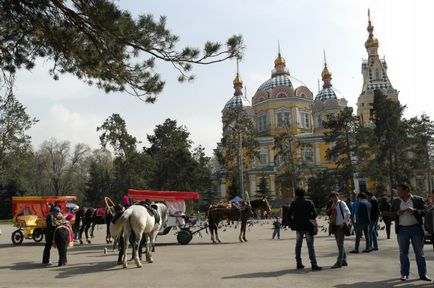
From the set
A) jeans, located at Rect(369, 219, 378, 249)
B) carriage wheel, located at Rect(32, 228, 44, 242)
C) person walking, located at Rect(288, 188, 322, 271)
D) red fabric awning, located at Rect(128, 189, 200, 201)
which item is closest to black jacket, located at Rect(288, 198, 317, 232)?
person walking, located at Rect(288, 188, 322, 271)

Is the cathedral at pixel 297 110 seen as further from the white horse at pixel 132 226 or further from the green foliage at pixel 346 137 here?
the white horse at pixel 132 226

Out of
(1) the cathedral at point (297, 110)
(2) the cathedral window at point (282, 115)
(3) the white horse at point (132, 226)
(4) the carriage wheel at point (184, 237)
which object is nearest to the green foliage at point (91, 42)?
(3) the white horse at point (132, 226)

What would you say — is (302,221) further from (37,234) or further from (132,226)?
(37,234)

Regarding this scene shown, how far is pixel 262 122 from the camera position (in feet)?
263

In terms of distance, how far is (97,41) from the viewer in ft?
36.7

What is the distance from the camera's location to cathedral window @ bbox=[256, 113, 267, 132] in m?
79.6

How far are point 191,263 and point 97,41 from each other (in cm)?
601

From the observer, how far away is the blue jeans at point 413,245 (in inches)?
351

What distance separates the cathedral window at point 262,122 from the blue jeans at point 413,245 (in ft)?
230

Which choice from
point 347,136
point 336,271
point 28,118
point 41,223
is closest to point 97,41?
point 336,271

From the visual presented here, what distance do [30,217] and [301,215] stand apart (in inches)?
566

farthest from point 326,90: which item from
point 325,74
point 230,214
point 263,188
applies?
point 230,214

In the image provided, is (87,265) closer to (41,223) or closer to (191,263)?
(191,263)

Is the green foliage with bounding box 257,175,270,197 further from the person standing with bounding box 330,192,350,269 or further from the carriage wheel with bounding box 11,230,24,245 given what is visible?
the person standing with bounding box 330,192,350,269
